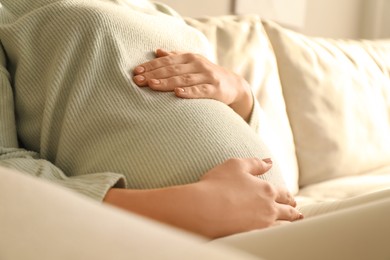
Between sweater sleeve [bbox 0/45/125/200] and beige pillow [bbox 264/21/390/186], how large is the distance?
96 centimetres

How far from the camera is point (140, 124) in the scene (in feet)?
3.18

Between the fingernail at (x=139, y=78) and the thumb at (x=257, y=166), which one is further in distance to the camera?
the fingernail at (x=139, y=78)

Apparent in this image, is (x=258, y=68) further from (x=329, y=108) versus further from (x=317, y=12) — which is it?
(x=317, y=12)

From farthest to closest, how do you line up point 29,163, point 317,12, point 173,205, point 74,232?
point 317,12 < point 29,163 < point 173,205 < point 74,232

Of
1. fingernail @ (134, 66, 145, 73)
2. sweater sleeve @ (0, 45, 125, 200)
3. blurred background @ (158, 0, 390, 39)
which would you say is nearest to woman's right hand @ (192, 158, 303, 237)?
sweater sleeve @ (0, 45, 125, 200)

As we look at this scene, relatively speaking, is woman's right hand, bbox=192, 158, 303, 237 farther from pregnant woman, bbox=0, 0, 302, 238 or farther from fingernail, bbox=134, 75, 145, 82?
fingernail, bbox=134, 75, 145, 82

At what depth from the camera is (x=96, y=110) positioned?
1009mm

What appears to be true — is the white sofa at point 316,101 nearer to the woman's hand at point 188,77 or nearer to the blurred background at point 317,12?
the woman's hand at point 188,77

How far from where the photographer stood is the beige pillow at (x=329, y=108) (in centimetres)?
182

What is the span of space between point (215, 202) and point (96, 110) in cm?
29

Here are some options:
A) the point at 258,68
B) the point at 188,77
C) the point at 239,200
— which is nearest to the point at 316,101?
the point at 258,68

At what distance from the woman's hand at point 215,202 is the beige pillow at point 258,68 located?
77 centimetres

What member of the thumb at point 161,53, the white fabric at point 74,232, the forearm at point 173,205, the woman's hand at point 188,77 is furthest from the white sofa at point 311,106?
the white fabric at point 74,232

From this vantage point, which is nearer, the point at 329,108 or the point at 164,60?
the point at 164,60
